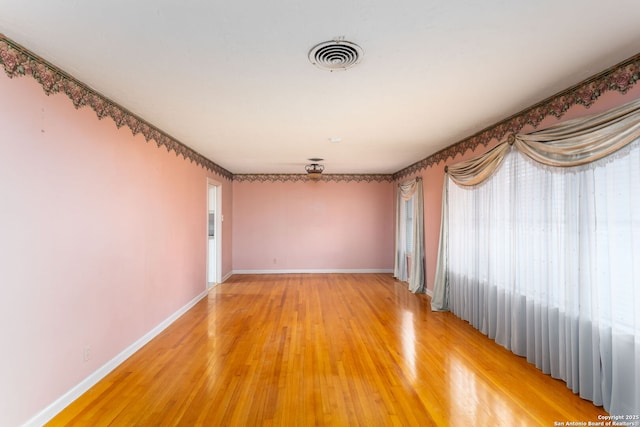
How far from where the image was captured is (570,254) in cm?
252

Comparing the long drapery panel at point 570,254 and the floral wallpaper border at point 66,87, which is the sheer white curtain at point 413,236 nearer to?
the long drapery panel at point 570,254

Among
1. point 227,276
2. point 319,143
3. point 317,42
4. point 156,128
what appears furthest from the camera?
point 227,276

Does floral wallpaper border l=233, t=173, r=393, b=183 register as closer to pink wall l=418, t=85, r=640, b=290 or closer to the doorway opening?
the doorway opening

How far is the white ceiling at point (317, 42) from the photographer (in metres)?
1.59

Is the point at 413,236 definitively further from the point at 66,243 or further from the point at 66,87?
the point at 66,87

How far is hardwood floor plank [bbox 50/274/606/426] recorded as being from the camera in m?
2.19

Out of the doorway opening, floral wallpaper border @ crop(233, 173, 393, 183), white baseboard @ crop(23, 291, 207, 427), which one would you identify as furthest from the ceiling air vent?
floral wallpaper border @ crop(233, 173, 393, 183)

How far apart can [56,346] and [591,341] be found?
4.01m

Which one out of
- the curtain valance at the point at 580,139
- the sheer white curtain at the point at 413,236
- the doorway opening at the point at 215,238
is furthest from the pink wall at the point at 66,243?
the sheer white curtain at the point at 413,236

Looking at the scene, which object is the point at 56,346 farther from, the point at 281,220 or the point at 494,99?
the point at 281,220

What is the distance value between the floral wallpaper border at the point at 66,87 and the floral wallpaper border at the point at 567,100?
4.03 m

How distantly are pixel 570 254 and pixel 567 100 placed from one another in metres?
1.31

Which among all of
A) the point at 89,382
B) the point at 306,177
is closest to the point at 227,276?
the point at 306,177

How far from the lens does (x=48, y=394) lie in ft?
7.03
